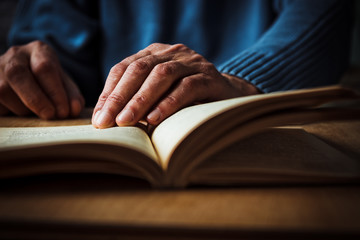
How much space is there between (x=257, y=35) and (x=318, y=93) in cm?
89

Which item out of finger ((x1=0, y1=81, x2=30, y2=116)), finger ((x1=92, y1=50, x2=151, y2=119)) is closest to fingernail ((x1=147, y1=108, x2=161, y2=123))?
finger ((x1=92, y1=50, x2=151, y2=119))

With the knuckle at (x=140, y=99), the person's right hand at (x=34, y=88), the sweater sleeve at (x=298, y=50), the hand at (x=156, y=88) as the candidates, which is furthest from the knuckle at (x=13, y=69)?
the sweater sleeve at (x=298, y=50)

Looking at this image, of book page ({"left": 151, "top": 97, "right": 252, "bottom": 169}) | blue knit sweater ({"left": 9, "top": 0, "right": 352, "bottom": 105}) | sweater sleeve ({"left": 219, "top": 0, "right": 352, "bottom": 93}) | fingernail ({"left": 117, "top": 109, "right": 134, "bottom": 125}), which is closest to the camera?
book page ({"left": 151, "top": 97, "right": 252, "bottom": 169})

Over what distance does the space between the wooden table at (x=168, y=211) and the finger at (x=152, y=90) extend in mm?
166

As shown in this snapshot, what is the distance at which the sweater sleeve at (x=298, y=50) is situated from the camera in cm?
88

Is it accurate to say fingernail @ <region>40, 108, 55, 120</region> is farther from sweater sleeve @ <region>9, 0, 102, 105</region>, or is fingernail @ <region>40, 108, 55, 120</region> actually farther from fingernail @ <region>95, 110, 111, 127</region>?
sweater sleeve @ <region>9, 0, 102, 105</region>

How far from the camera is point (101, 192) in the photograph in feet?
1.18

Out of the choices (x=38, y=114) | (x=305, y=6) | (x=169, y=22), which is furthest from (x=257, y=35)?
(x=38, y=114)

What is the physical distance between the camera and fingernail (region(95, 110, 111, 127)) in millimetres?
538

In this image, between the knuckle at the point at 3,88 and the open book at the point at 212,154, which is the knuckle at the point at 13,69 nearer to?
the knuckle at the point at 3,88

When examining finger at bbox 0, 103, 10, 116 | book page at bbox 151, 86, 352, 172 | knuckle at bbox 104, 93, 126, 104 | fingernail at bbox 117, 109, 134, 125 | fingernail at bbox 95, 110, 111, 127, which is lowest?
finger at bbox 0, 103, 10, 116

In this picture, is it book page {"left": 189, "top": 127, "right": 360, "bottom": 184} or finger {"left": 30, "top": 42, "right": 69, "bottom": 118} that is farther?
finger {"left": 30, "top": 42, "right": 69, "bottom": 118}

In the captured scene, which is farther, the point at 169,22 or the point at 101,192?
the point at 169,22

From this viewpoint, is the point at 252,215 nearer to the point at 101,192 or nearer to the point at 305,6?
the point at 101,192
